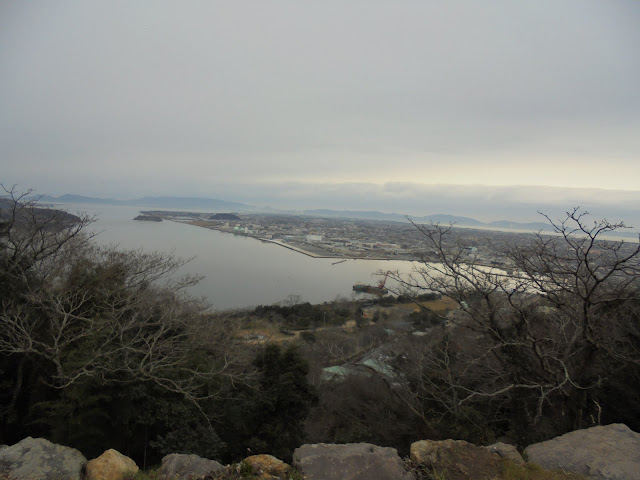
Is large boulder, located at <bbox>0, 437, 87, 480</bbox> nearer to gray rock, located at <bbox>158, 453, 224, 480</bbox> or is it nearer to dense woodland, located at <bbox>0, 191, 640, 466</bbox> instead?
gray rock, located at <bbox>158, 453, 224, 480</bbox>

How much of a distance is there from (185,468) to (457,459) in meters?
1.90

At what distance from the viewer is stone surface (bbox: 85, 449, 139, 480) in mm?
2127

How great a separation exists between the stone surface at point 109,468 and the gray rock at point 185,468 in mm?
239

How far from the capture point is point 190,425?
14.9 ft

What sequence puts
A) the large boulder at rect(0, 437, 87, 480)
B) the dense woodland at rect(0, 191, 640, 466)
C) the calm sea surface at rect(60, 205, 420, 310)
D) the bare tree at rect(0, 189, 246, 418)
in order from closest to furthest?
the large boulder at rect(0, 437, 87, 480)
the dense woodland at rect(0, 191, 640, 466)
the bare tree at rect(0, 189, 246, 418)
the calm sea surface at rect(60, 205, 420, 310)

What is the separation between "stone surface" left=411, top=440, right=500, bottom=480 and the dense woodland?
2.01 feet

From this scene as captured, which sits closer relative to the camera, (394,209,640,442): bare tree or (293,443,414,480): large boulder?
(293,443,414,480): large boulder

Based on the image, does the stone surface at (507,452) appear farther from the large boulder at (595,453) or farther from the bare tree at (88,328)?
the bare tree at (88,328)

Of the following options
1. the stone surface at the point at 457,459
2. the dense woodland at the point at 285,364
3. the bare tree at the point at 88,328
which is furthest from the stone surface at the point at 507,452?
the bare tree at the point at 88,328

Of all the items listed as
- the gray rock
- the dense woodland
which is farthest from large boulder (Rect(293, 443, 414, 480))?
the dense woodland

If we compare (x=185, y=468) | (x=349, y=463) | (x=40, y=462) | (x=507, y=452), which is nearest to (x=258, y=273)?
(x=40, y=462)

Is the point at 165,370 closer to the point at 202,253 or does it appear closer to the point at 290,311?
the point at 290,311

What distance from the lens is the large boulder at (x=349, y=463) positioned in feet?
6.72

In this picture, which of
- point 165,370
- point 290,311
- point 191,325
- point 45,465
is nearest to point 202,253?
point 290,311
